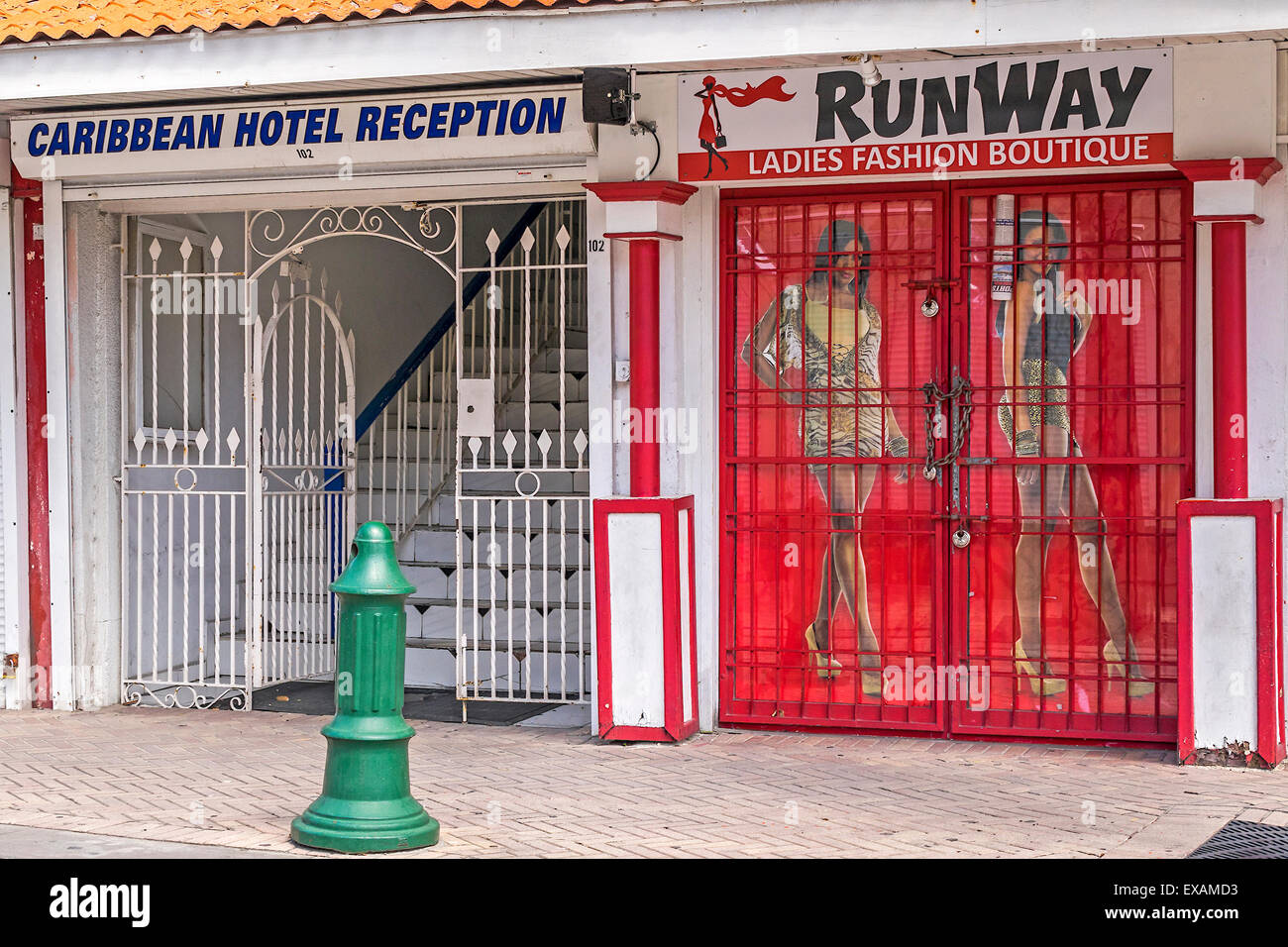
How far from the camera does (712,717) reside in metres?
7.99

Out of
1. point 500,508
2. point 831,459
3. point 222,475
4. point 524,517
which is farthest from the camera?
point 500,508

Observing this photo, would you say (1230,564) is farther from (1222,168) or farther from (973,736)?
(1222,168)

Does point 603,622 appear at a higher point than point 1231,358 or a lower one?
lower

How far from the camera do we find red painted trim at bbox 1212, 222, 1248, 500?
22.9 ft

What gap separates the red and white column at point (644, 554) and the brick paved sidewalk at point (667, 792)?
9.6 inches

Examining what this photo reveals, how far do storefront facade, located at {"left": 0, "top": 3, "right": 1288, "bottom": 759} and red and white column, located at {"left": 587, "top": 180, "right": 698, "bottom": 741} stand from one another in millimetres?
25

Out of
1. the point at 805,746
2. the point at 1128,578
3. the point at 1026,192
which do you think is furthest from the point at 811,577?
the point at 1026,192

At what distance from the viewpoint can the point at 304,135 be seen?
26.9 ft

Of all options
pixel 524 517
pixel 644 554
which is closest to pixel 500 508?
pixel 524 517

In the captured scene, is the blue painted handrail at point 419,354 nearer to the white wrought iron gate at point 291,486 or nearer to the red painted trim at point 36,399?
the white wrought iron gate at point 291,486

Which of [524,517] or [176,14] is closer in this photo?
[176,14]

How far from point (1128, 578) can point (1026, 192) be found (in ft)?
6.37

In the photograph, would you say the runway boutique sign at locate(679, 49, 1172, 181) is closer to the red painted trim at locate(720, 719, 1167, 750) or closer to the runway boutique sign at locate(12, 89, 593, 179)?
the runway boutique sign at locate(12, 89, 593, 179)

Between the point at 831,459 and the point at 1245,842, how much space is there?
2.90m
